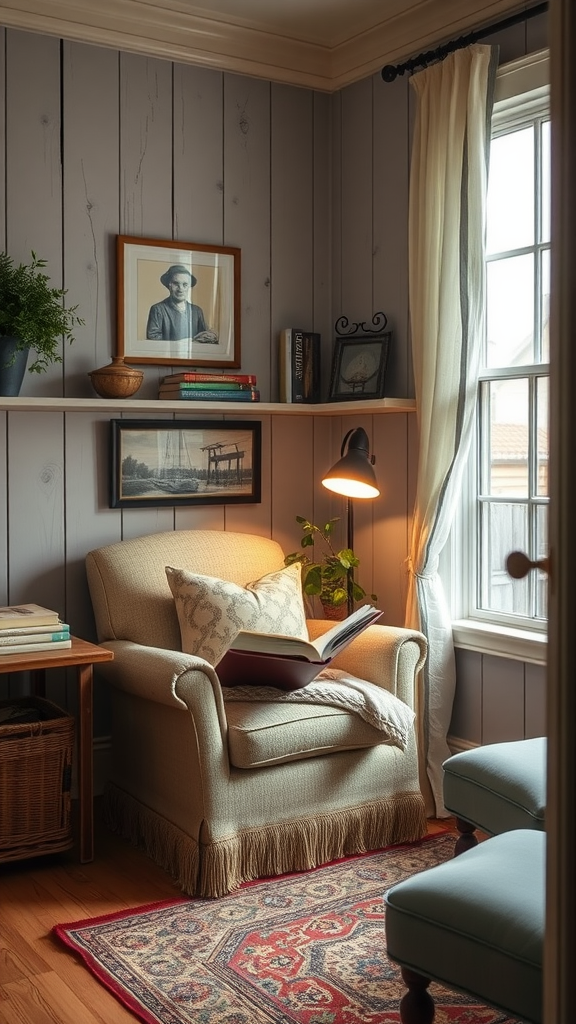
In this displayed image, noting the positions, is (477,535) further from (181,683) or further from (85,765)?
(85,765)

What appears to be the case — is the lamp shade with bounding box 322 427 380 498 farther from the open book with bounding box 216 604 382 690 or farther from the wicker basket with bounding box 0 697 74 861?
the wicker basket with bounding box 0 697 74 861

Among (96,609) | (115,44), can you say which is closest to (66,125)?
(115,44)

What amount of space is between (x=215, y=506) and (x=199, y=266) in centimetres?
91

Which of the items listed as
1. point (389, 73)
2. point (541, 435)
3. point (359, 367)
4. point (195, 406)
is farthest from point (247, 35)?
point (541, 435)

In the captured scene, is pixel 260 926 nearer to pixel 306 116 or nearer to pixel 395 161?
pixel 395 161

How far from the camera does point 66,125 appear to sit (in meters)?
3.55

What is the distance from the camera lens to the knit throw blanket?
299 centimetres

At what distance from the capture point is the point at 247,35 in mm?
3840

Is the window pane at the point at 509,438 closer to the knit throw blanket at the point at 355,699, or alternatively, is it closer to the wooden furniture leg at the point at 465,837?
the knit throw blanket at the point at 355,699

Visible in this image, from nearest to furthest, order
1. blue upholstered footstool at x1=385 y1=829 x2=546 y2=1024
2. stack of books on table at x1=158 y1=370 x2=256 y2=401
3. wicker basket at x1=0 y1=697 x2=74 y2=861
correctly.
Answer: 1. blue upholstered footstool at x1=385 y1=829 x2=546 y2=1024
2. wicker basket at x1=0 y1=697 x2=74 y2=861
3. stack of books on table at x1=158 y1=370 x2=256 y2=401

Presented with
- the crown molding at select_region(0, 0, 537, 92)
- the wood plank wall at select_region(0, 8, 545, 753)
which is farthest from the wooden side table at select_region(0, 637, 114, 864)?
the crown molding at select_region(0, 0, 537, 92)

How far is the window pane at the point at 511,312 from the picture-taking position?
341 cm

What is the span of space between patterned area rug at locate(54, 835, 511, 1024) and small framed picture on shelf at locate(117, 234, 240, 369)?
1.90 m

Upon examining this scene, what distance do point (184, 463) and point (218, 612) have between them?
78 cm
